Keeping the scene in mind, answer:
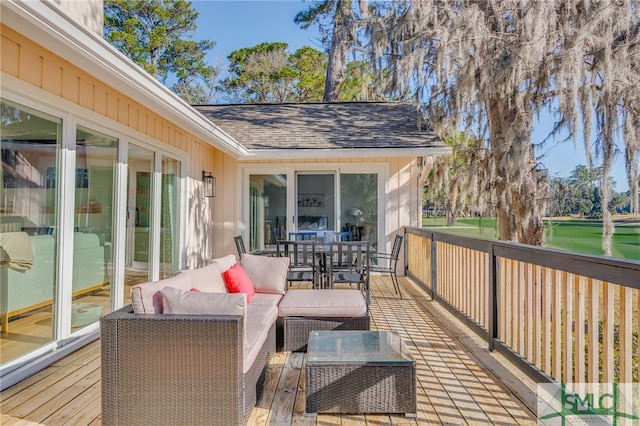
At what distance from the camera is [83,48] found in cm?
233

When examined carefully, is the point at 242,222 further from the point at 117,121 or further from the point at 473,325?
the point at 473,325

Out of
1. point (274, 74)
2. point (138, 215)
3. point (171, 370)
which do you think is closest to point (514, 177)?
point (138, 215)

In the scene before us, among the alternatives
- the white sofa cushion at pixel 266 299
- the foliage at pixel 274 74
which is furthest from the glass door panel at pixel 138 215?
the foliage at pixel 274 74

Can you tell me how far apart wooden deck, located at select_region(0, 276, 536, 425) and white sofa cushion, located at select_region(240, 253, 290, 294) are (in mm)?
660

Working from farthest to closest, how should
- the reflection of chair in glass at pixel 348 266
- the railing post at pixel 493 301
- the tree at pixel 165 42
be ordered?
the tree at pixel 165 42 → the reflection of chair in glass at pixel 348 266 → the railing post at pixel 493 301

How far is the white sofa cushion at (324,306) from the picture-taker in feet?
10.2

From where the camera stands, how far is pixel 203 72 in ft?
57.3

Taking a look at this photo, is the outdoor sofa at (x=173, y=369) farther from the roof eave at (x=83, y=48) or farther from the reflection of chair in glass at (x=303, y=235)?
the reflection of chair in glass at (x=303, y=235)

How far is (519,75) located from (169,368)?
18.4ft

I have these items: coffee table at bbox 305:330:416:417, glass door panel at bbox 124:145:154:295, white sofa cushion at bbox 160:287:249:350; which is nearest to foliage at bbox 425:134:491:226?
coffee table at bbox 305:330:416:417

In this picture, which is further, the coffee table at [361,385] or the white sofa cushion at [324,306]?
the white sofa cushion at [324,306]

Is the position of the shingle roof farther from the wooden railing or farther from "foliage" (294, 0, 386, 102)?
the wooden railing

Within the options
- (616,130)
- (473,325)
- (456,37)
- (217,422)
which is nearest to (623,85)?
(616,130)

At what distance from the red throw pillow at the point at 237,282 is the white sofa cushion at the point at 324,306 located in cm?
33
